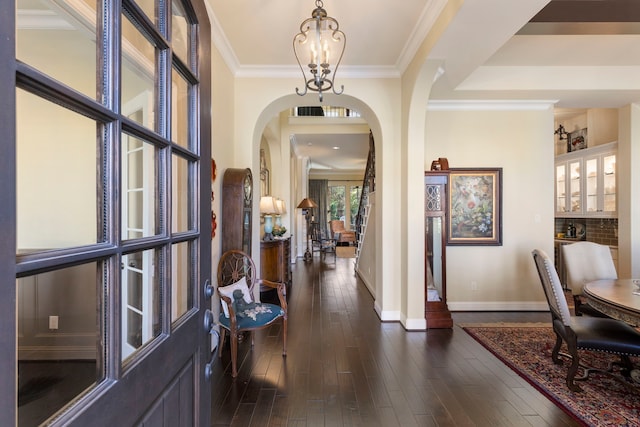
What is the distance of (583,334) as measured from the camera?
2303 mm

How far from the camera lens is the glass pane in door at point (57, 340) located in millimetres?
604

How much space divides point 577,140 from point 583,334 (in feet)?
15.8

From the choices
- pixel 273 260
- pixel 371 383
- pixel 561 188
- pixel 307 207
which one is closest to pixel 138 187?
pixel 371 383

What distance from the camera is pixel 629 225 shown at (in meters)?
4.24

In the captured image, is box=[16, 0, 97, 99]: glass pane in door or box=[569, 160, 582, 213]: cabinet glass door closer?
box=[16, 0, 97, 99]: glass pane in door

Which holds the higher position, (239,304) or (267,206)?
(267,206)

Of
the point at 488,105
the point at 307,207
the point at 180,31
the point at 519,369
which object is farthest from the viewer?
the point at 307,207

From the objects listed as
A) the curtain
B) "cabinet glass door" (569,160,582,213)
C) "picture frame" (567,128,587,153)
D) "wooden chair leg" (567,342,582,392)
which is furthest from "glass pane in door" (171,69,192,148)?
the curtain

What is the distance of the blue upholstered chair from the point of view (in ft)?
8.75

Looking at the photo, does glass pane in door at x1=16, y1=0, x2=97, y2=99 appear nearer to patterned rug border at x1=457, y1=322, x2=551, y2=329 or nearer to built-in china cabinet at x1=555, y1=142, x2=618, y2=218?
patterned rug border at x1=457, y1=322, x2=551, y2=329

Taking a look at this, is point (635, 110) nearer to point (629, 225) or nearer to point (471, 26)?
point (629, 225)

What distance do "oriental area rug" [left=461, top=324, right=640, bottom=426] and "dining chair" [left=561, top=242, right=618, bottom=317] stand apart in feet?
1.80

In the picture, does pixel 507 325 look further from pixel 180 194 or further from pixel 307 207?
pixel 307 207

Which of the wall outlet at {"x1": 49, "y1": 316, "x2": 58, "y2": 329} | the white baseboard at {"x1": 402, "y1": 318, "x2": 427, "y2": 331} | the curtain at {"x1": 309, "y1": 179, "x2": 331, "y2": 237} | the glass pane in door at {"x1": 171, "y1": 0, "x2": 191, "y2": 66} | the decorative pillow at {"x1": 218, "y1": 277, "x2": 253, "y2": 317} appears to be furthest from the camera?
the curtain at {"x1": 309, "y1": 179, "x2": 331, "y2": 237}
